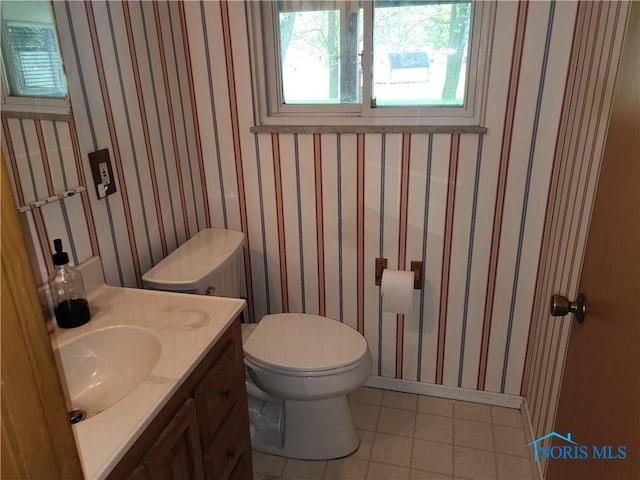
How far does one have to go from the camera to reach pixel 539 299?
197 cm

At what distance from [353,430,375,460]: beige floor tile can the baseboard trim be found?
309 millimetres

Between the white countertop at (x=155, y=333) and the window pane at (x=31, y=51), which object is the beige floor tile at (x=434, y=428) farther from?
the window pane at (x=31, y=51)

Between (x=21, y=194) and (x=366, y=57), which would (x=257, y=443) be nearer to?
(x=21, y=194)

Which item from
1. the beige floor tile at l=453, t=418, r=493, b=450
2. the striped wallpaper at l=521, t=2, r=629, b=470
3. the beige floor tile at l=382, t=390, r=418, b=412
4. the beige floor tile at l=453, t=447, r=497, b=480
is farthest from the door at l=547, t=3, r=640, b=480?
the beige floor tile at l=382, t=390, r=418, b=412

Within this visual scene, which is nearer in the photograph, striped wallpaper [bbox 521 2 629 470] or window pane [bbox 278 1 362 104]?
striped wallpaper [bbox 521 2 629 470]

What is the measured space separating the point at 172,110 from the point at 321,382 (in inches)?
45.8

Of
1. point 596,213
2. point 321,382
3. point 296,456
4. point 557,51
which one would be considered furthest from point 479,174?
point 296,456

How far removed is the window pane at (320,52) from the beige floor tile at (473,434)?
1437 millimetres

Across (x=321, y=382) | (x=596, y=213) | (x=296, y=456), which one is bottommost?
(x=296, y=456)

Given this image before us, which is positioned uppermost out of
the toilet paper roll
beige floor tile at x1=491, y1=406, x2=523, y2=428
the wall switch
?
the wall switch

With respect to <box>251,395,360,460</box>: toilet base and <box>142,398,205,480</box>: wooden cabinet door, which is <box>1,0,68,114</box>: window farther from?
<box>251,395,360,460</box>: toilet base

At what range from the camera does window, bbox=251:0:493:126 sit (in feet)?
5.92

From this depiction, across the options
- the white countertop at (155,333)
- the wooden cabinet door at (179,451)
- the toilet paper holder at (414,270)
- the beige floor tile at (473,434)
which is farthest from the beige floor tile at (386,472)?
the white countertop at (155,333)

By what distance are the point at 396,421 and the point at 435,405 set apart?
0.22m
